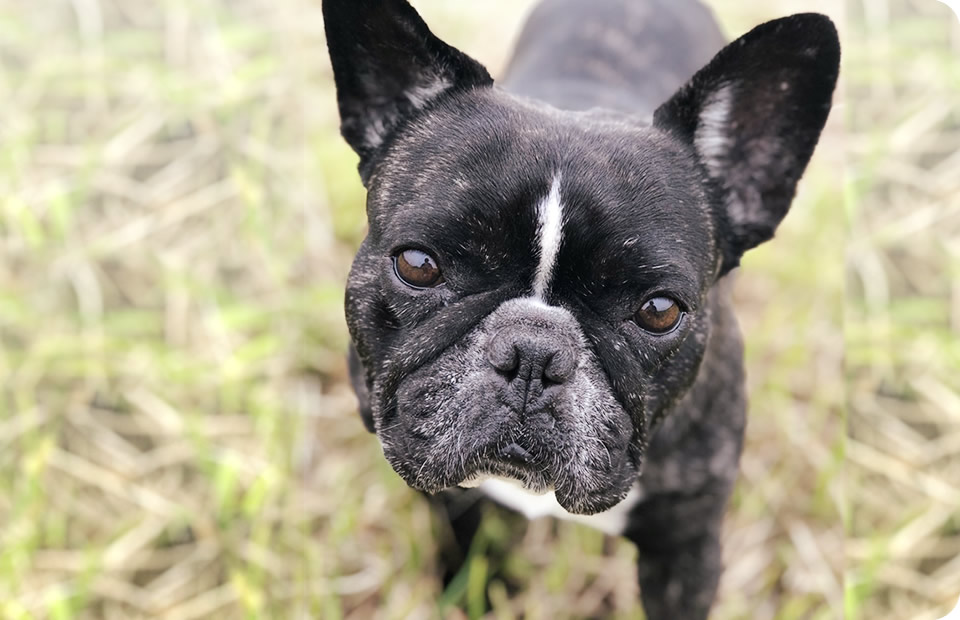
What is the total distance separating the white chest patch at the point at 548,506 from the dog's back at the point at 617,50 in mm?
1599

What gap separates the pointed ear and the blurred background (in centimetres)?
151

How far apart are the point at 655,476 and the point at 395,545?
1.51 meters

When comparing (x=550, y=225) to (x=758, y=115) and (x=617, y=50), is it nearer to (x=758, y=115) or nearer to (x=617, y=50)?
(x=758, y=115)

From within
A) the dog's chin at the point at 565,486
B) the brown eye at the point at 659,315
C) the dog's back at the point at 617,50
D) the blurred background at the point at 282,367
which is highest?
the brown eye at the point at 659,315

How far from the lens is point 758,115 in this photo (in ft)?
9.88

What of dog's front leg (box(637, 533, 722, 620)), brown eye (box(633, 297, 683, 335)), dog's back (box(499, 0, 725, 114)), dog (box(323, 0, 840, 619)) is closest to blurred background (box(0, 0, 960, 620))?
dog's front leg (box(637, 533, 722, 620))

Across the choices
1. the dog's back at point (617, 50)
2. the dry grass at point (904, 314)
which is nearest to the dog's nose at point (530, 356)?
the dog's back at point (617, 50)

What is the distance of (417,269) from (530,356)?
1.29 feet

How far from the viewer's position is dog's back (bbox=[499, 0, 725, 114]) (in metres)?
4.14

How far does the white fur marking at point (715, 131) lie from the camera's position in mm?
2975

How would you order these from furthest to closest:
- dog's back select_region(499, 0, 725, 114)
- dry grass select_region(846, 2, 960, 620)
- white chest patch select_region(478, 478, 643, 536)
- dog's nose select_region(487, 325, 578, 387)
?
dog's back select_region(499, 0, 725, 114) → dry grass select_region(846, 2, 960, 620) → white chest patch select_region(478, 478, 643, 536) → dog's nose select_region(487, 325, 578, 387)

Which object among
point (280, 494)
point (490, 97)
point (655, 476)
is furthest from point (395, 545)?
point (490, 97)

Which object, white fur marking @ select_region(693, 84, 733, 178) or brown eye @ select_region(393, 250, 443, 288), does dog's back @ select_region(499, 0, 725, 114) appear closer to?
white fur marking @ select_region(693, 84, 733, 178)

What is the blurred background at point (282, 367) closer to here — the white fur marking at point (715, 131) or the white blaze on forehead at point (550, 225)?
the white fur marking at point (715, 131)
